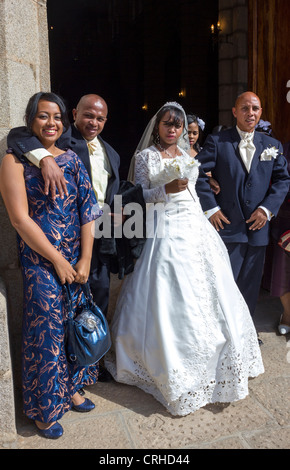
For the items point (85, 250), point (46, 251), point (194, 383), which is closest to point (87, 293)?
point (85, 250)

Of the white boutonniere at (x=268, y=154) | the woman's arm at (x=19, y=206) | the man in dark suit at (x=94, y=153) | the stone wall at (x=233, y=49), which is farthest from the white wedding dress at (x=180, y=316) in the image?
the stone wall at (x=233, y=49)

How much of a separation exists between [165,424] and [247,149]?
7.21 ft

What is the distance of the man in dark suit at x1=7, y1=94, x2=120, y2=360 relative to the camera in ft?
8.12

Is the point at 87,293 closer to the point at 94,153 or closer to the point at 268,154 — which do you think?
the point at 94,153

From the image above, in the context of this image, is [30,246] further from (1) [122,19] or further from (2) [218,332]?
(1) [122,19]

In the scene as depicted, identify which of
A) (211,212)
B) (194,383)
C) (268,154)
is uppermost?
(268,154)

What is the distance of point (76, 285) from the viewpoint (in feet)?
8.73

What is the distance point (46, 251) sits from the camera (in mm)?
2398

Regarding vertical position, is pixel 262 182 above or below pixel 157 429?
above

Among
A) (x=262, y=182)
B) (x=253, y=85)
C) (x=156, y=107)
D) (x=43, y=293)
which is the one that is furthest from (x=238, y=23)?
(x=156, y=107)

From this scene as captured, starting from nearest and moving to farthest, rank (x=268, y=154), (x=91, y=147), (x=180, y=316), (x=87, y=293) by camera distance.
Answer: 1. (x=87, y=293)
2. (x=180, y=316)
3. (x=91, y=147)
4. (x=268, y=154)

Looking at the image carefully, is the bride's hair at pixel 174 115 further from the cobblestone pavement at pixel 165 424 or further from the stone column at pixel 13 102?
the cobblestone pavement at pixel 165 424

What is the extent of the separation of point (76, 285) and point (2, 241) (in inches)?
23.2

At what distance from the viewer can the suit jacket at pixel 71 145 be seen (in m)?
2.38
